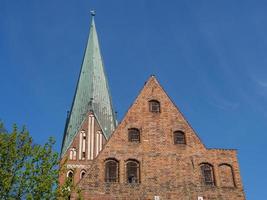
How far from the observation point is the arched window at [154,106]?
72.3ft

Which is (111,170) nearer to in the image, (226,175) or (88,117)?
(226,175)

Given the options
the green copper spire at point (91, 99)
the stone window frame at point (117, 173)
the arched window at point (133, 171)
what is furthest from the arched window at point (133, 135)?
the green copper spire at point (91, 99)

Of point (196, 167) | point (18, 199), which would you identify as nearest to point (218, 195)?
point (196, 167)

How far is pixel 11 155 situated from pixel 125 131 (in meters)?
6.65

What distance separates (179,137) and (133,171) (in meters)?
2.84

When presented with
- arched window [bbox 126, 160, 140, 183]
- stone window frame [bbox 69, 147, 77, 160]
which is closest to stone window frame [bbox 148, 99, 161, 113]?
arched window [bbox 126, 160, 140, 183]

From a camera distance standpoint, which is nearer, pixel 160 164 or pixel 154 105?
pixel 160 164

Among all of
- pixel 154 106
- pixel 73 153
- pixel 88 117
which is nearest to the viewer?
pixel 154 106

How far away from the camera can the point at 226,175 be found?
20.1 meters

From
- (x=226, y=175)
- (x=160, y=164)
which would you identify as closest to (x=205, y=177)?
(x=226, y=175)

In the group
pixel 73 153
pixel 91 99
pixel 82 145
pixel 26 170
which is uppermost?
pixel 91 99

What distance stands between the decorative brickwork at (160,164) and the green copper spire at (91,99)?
1933cm

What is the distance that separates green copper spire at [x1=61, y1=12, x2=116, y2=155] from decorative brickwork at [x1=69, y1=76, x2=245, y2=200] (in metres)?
19.3

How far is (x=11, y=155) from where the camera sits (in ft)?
50.7
